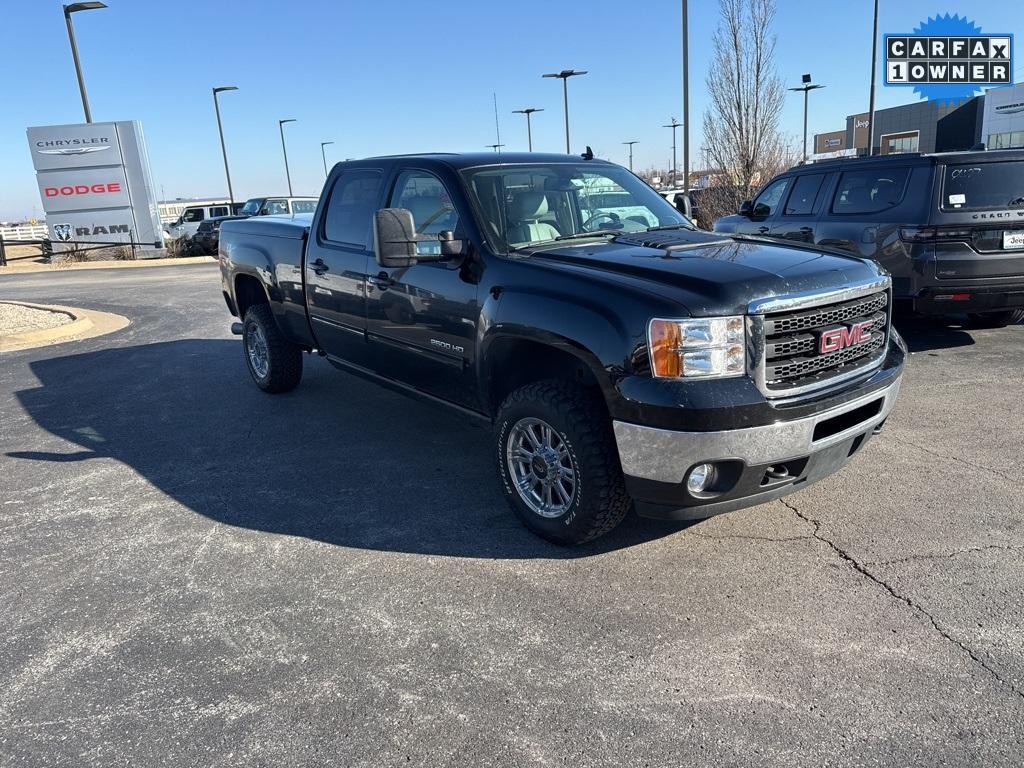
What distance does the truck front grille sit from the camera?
3209 mm

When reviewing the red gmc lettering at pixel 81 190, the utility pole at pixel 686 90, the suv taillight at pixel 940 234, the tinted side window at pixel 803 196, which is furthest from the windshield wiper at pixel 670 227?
the red gmc lettering at pixel 81 190

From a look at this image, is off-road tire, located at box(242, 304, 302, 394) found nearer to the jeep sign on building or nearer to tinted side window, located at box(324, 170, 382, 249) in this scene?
tinted side window, located at box(324, 170, 382, 249)

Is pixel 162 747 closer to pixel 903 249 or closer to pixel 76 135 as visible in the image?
pixel 903 249

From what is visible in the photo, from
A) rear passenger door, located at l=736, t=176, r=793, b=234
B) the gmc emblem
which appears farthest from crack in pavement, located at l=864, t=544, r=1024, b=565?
rear passenger door, located at l=736, t=176, r=793, b=234

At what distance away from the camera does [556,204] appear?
Answer: 4.46 meters

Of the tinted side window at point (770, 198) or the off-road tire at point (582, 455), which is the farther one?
the tinted side window at point (770, 198)

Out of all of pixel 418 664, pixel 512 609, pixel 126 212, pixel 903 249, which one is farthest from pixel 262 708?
pixel 126 212

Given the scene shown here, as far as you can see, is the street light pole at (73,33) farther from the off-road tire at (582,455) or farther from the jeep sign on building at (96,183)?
the off-road tire at (582,455)

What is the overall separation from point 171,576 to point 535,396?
196cm

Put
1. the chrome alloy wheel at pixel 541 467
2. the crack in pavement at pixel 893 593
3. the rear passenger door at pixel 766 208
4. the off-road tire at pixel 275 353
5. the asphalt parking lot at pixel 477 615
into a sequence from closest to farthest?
1. the asphalt parking lot at pixel 477 615
2. the crack in pavement at pixel 893 593
3. the chrome alloy wheel at pixel 541 467
4. the off-road tire at pixel 275 353
5. the rear passenger door at pixel 766 208

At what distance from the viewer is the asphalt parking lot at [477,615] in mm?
2494

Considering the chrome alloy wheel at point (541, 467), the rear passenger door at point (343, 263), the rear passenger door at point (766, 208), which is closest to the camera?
the chrome alloy wheel at point (541, 467)

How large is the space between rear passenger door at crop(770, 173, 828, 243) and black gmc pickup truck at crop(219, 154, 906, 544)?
153 inches

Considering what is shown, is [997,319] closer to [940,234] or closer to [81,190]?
[940,234]
